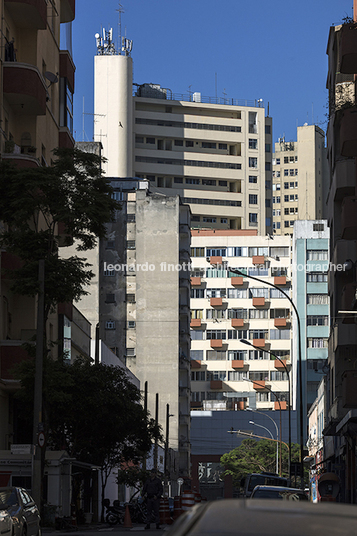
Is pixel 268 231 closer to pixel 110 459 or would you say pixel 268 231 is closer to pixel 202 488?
pixel 202 488

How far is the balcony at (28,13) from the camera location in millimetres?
29942

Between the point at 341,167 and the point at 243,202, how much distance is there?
3795 inches

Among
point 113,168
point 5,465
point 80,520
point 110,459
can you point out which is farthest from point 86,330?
point 113,168

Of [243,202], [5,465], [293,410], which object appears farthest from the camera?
[243,202]

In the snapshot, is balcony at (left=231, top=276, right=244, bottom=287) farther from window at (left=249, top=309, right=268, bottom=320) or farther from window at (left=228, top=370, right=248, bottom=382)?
window at (left=228, top=370, right=248, bottom=382)

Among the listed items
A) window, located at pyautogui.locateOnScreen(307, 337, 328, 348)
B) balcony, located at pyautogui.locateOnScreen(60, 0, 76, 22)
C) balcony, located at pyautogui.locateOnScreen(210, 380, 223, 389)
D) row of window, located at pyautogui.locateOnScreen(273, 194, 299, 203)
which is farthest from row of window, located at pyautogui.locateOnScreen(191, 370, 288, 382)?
balcony, located at pyautogui.locateOnScreen(60, 0, 76, 22)

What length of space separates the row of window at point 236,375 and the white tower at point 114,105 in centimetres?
2946

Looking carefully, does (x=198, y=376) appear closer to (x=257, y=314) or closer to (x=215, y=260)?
(x=257, y=314)

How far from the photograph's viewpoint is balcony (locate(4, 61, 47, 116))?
29203mm

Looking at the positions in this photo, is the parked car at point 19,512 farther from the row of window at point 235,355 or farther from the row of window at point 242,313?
the row of window at point 242,313

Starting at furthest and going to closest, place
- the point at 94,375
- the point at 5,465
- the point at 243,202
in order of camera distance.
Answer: the point at 243,202
the point at 94,375
the point at 5,465

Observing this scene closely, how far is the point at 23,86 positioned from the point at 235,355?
303 ft

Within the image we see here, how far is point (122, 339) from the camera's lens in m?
91.8

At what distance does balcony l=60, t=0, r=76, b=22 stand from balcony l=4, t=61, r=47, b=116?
9.81m
